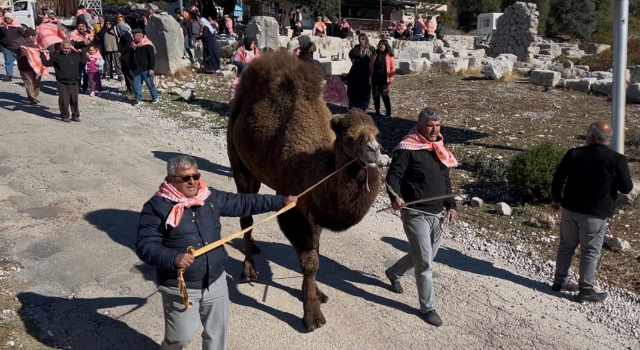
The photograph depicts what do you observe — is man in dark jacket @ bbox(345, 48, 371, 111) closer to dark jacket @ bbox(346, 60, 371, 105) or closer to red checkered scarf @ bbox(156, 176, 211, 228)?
dark jacket @ bbox(346, 60, 371, 105)

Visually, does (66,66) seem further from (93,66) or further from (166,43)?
(166,43)

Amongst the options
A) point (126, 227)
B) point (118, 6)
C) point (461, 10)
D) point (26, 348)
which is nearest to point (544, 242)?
point (126, 227)

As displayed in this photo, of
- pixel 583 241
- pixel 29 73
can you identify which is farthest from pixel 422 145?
pixel 29 73

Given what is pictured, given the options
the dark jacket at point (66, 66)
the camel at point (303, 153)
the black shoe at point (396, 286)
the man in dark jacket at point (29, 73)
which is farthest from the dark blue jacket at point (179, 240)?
the man in dark jacket at point (29, 73)

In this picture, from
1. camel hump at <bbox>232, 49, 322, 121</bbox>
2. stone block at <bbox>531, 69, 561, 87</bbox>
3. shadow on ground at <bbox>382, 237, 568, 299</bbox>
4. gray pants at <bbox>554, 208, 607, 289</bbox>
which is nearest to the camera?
gray pants at <bbox>554, 208, 607, 289</bbox>

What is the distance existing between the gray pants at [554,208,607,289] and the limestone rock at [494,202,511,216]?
221 cm

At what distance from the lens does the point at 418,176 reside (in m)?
5.28

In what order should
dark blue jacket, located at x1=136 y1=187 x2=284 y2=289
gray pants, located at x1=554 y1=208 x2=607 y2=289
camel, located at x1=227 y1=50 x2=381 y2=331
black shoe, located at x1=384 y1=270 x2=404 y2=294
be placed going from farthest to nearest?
black shoe, located at x1=384 y1=270 x2=404 y2=294 → gray pants, located at x1=554 y1=208 x2=607 y2=289 → camel, located at x1=227 y1=50 x2=381 y2=331 → dark blue jacket, located at x1=136 y1=187 x2=284 y2=289

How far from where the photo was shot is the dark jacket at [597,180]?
5.55 meters

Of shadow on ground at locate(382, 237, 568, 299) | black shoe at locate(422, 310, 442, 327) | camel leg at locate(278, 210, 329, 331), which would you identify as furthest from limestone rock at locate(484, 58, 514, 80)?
camel leg at locate(278, 210, 329, 331)

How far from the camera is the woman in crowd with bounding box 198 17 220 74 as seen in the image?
766 inches

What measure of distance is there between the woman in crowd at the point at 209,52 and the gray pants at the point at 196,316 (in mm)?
16362

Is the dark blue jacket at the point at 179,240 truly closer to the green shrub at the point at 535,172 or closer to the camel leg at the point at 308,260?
the camel leg at the point at 308,260

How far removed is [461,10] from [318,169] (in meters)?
58.5
